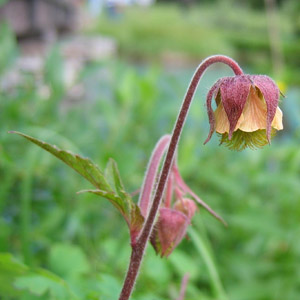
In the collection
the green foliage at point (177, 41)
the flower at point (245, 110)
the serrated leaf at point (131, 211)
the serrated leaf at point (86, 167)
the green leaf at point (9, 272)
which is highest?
the green foliage at point (177, 41)

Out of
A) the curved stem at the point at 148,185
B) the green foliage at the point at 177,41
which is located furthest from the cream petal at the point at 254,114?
the green foliage at the point at 177,41

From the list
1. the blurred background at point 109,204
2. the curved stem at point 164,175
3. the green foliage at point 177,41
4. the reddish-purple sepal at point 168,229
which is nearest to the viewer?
the curved stem at point 164,175

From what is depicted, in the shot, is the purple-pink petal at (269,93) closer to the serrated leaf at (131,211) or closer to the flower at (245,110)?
the flower at (245,110)

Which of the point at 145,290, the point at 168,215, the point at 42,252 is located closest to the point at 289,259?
the point at 145,290

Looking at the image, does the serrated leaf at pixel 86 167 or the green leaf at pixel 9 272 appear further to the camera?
the green leaf at pixel 9 272

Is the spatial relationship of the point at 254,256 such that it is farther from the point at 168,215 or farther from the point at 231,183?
the point at 168,215

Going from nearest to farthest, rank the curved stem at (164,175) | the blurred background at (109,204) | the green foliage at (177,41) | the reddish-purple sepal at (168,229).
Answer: the curved stem at (164,175) < the reddish-purple sepal at (168,229) < the blurred background at (109,204) < the green foliage at (177,41)

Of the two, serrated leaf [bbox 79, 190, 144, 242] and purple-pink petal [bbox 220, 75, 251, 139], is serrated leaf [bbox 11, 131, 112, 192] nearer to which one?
serrated leaf [bbox 79, 190, 144, 242]
